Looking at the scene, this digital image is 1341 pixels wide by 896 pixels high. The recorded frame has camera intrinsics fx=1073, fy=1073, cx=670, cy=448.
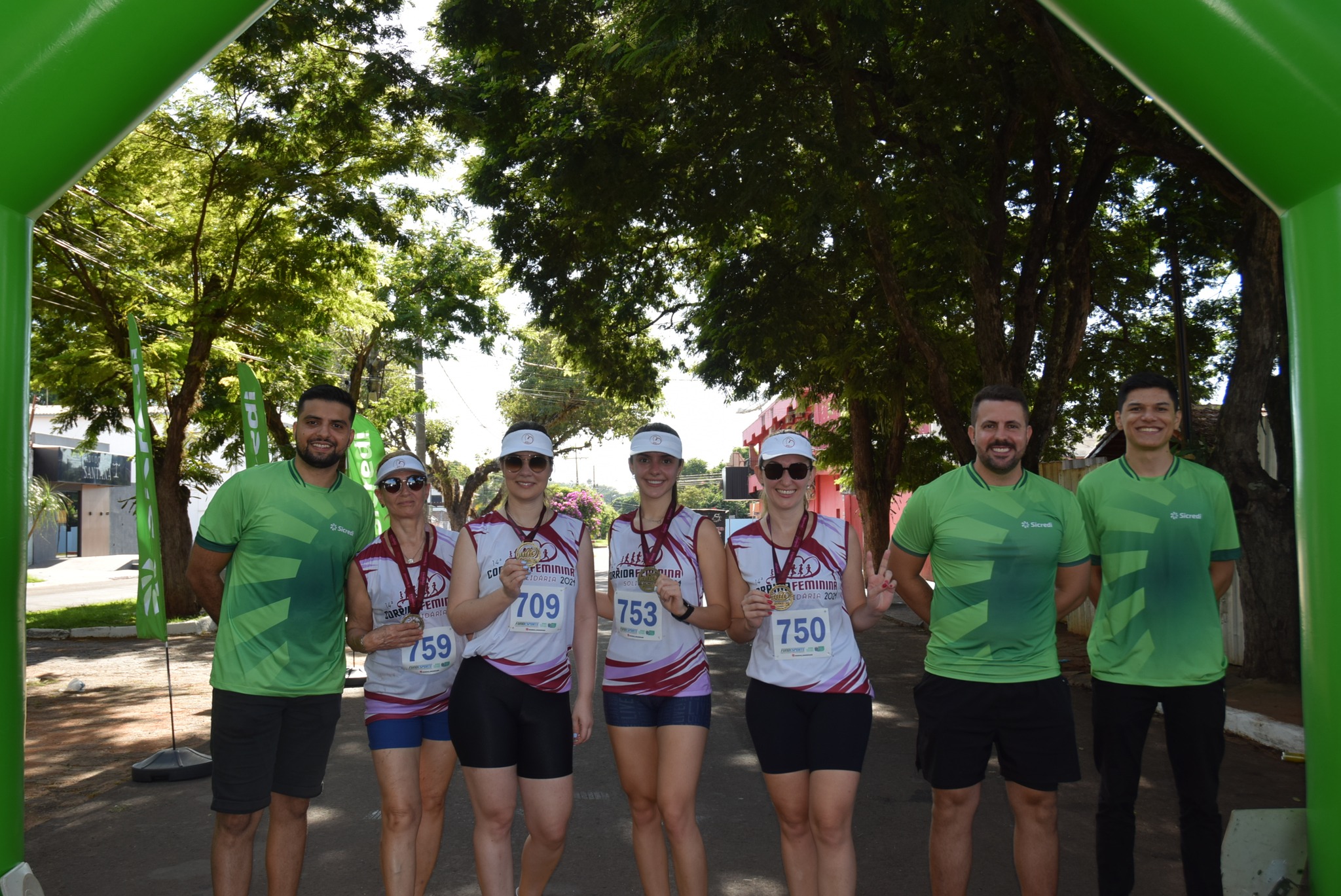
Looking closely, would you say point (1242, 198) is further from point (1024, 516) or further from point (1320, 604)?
point (1320, 604)

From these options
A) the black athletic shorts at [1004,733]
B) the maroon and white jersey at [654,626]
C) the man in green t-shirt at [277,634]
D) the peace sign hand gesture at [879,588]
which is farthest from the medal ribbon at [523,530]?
the black athletic shorts at [1004,733]

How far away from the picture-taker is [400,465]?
14.9ft

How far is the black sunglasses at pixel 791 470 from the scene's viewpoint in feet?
13.6

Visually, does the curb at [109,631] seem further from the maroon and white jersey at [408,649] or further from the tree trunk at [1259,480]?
the tree trunk at [1259,480]

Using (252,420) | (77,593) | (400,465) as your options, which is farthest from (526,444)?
(77,593)

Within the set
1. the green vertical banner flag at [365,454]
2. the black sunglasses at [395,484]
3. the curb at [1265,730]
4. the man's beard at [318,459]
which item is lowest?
the curb at [1265,730]

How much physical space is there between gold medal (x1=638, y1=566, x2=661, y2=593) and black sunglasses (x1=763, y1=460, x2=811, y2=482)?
1.88 feet

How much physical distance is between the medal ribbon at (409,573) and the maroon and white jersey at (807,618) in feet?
4.17

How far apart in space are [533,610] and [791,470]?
3.72 feet

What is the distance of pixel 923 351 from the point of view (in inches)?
526

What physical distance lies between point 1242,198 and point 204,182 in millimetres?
13264

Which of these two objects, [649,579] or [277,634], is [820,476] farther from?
[277,634]

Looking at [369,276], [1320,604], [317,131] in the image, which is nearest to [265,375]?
[369,276]

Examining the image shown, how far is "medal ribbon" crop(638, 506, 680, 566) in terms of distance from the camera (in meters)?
4.26
